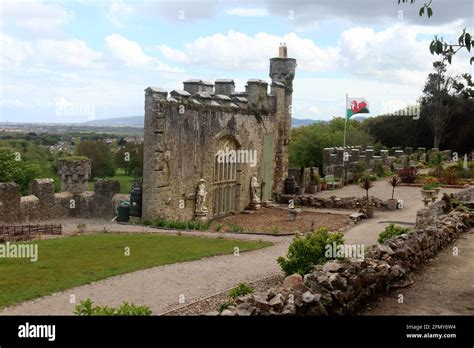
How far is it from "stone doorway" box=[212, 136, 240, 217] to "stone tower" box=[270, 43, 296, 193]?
468cm

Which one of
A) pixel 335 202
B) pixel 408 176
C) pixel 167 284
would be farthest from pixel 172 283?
pixel 408 176

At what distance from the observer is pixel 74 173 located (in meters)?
26.5

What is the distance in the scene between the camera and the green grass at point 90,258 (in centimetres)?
1367

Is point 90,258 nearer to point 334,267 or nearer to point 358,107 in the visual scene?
point 334,267

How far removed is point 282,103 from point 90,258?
20.2 meters

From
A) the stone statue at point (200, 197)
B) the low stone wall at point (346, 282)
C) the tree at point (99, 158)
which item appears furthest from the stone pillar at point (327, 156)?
the tree at point (99, 158)

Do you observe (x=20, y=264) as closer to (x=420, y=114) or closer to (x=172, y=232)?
(x=172, y=232)

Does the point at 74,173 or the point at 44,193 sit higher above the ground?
the point at 74,173

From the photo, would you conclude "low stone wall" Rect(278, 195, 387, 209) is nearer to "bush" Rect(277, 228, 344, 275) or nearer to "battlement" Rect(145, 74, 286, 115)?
"battlement" Rect(145, 74, 286, 115)

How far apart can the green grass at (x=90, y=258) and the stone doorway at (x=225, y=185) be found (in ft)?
26.1

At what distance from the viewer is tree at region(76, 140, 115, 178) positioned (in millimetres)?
66812
